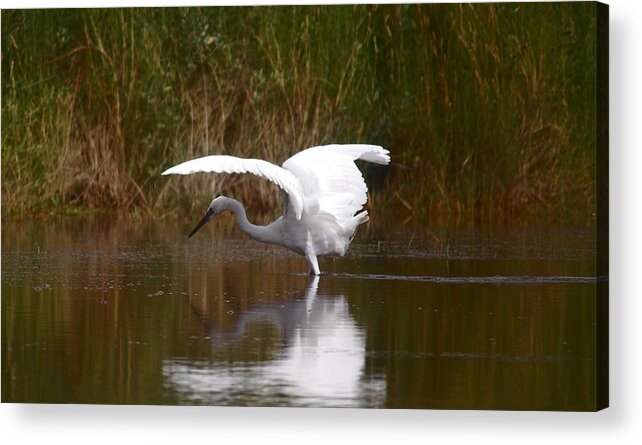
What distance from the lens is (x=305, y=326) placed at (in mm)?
9102

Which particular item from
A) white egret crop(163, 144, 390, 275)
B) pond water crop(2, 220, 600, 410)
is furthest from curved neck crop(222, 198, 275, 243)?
pond water crop(2, 220, 600, 410)

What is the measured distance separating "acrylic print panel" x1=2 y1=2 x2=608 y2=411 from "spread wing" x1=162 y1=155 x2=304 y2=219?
2 cm

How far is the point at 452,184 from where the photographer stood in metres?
11.6

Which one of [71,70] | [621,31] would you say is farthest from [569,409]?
[71,70]

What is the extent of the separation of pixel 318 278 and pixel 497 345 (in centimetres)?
209

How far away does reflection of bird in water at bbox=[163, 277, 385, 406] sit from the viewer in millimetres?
8219

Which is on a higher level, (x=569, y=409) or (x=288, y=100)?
(x=288, y=100)

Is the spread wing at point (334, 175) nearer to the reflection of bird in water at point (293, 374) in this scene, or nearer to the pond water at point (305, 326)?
the pond water at point (305, 326)

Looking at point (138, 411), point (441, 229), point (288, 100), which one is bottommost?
point (138, 411)

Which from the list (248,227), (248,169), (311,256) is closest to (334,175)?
(311,256)

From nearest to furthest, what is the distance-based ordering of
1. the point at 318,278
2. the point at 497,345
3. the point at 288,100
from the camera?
the point at 497,345 < the point at 318,278 < the point at 288,100

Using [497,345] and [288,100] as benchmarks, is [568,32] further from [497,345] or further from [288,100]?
[288,100]

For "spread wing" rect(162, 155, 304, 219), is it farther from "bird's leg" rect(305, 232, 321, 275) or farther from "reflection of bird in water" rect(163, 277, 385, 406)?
"reflection of bird in water" rect(163, 277, 385, 406)

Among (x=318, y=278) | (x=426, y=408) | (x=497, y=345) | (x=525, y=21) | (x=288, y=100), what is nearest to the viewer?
(x=426, y=408)
